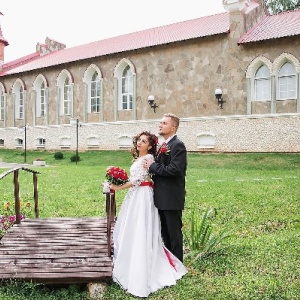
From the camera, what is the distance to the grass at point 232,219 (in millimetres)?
5145

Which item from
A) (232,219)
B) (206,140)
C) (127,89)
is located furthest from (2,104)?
(232,219)

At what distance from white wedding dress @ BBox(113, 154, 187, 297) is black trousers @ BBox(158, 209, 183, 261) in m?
0.09

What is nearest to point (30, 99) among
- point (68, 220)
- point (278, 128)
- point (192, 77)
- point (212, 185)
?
point (192, 77)

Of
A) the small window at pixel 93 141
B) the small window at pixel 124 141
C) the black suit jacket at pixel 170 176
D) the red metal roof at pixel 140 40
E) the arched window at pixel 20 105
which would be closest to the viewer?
the black suit jacket at pixel 170 176

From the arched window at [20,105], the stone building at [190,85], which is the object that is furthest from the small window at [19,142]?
the arched window at [20,105]

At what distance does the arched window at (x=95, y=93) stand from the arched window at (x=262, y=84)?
1048cm

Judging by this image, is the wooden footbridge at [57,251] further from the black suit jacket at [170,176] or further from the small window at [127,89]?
the small window at [127,89]

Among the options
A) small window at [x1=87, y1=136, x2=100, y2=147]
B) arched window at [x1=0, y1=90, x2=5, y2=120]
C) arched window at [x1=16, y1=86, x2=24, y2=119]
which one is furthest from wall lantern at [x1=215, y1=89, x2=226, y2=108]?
arched window at [x1=0, y1=90, x2=5, y2=120]

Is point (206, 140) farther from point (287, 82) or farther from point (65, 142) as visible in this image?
point (65, 142)

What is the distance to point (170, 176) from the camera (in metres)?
5.12

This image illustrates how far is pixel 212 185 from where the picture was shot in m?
12.9

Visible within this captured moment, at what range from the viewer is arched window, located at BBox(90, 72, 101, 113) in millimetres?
28897

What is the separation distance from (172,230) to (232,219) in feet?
12.7

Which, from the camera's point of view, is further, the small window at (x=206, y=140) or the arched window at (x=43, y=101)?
the arched window at (x=43, y=101)
